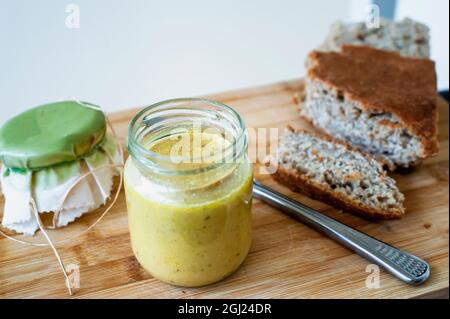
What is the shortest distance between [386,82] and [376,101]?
0.17 metres

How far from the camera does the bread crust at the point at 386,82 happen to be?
79.7 inches

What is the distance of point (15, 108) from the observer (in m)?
2.54

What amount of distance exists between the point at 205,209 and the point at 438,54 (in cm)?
241

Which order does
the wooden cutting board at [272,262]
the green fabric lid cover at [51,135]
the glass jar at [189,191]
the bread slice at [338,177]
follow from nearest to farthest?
the glass jar at [189,191]
the wooden cutting board at [272,262]
the green fabric lid cover at [51,135]
the bread slice at [338,177]

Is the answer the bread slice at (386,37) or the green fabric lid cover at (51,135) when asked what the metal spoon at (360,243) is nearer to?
the green fabric lid cover at (51,135)

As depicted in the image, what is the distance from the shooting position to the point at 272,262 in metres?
1.68

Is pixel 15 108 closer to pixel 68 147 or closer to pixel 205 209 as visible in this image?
pixel 68 147

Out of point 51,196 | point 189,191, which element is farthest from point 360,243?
point 51,196

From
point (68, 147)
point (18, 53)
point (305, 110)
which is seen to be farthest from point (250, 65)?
point (68, 147)

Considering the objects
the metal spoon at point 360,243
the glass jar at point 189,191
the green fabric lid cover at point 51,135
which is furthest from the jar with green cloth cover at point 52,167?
the metal spoon at point 360,243

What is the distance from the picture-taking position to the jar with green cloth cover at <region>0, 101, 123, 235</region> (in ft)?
5.69

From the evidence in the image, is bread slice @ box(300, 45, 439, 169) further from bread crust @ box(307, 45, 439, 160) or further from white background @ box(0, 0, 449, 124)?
white background @ box(0, 0, 449, 124)

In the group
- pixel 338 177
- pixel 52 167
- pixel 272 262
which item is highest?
pixel 52 167

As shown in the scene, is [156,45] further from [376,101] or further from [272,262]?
[272,262]
